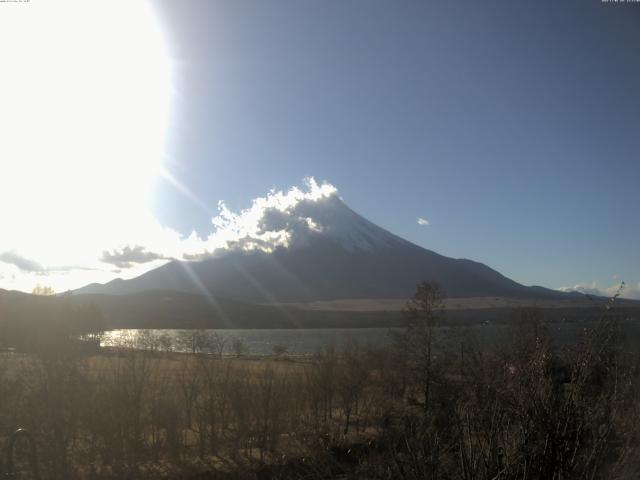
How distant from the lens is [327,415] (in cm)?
2567

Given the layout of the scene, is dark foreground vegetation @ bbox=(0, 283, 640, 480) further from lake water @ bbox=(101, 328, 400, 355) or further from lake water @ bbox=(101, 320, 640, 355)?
lake water @ bbox=(101, 328, 400, 355)

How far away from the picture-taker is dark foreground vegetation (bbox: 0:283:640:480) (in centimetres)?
433

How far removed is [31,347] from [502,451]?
1328 cm

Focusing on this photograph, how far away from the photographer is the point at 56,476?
13.7 m

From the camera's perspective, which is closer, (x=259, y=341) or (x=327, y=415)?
(x=327, y=415)

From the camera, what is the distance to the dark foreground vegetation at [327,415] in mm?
4332

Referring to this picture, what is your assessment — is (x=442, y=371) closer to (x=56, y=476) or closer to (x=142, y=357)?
(x=142, y=357)

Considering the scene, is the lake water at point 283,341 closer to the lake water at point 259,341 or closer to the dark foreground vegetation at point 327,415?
the lake water at point 259,341

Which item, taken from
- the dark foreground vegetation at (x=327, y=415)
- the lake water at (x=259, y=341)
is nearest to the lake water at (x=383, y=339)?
the lake water at (x=259, y=341)

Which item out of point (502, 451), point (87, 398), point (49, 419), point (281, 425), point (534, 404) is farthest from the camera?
point (281, 425)

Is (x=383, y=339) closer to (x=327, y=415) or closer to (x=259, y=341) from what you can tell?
(x=327, y=415)

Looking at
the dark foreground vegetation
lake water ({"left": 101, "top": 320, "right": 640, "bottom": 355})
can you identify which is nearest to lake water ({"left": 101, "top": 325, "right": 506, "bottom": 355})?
lake water ({"left": 101, "top": 320, "right": 640, "bottom": 355})

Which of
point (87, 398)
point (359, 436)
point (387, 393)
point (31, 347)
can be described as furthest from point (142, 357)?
point (387, 393)

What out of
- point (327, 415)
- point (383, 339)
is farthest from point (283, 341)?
point (327, 415)
